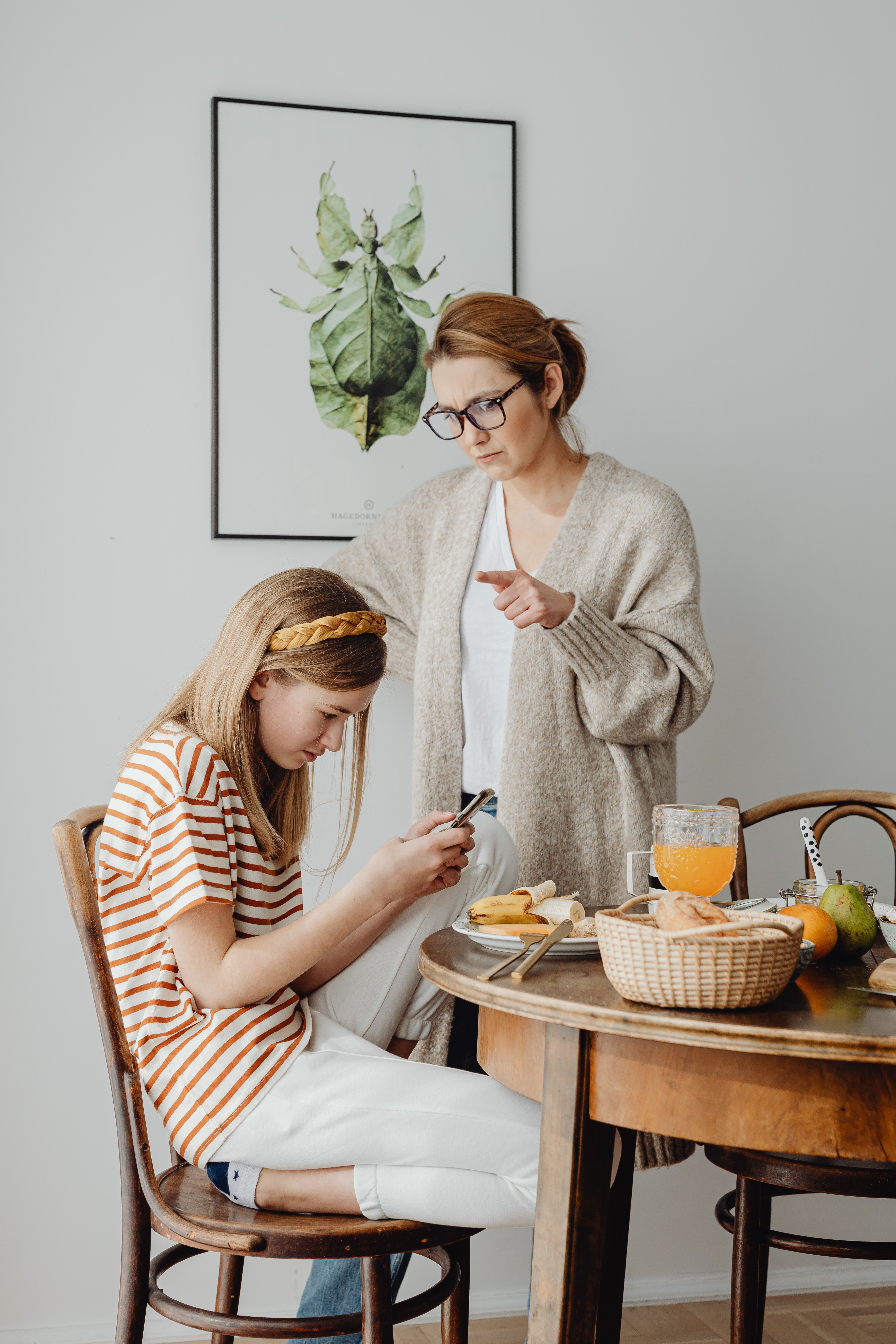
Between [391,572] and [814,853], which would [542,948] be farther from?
[391,572]

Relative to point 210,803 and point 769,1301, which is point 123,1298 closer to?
point 210,803

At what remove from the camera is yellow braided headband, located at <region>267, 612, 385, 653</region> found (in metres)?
1.18

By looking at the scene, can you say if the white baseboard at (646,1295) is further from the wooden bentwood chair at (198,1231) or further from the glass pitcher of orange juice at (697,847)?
the glass pitcher of orange juice at (697,847)

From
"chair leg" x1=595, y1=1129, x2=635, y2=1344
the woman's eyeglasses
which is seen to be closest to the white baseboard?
"chair leg" x1=595, y1=1129, x2=635, y2=1344

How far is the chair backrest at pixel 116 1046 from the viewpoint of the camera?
3.52ft

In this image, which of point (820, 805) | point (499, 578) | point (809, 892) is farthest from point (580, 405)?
point (809, 892)

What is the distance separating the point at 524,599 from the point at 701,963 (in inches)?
27.8

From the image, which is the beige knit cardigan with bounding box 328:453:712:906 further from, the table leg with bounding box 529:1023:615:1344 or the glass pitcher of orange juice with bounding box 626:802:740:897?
the table leg with bounding box 529:1023:615:1344

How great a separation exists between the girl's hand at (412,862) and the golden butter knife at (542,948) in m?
0.15

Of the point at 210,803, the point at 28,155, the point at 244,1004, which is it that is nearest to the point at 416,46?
the point at 28,155

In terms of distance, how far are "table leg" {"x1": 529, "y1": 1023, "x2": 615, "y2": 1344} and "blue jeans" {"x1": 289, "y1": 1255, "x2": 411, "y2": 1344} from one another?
0.44 metres

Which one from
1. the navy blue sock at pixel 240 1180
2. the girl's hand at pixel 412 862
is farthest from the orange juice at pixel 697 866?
the navy blue sock at pixel 240 1180

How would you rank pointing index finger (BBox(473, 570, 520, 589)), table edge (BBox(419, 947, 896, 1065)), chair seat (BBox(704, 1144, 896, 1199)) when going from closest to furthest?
table edge (BBox(419, 947, 896, 1065)) < chair seat (BBox(704, 1144, 896, 1199)) < pointing index finger (BBox(473, 570, 520, 589))

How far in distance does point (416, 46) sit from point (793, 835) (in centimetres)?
158
